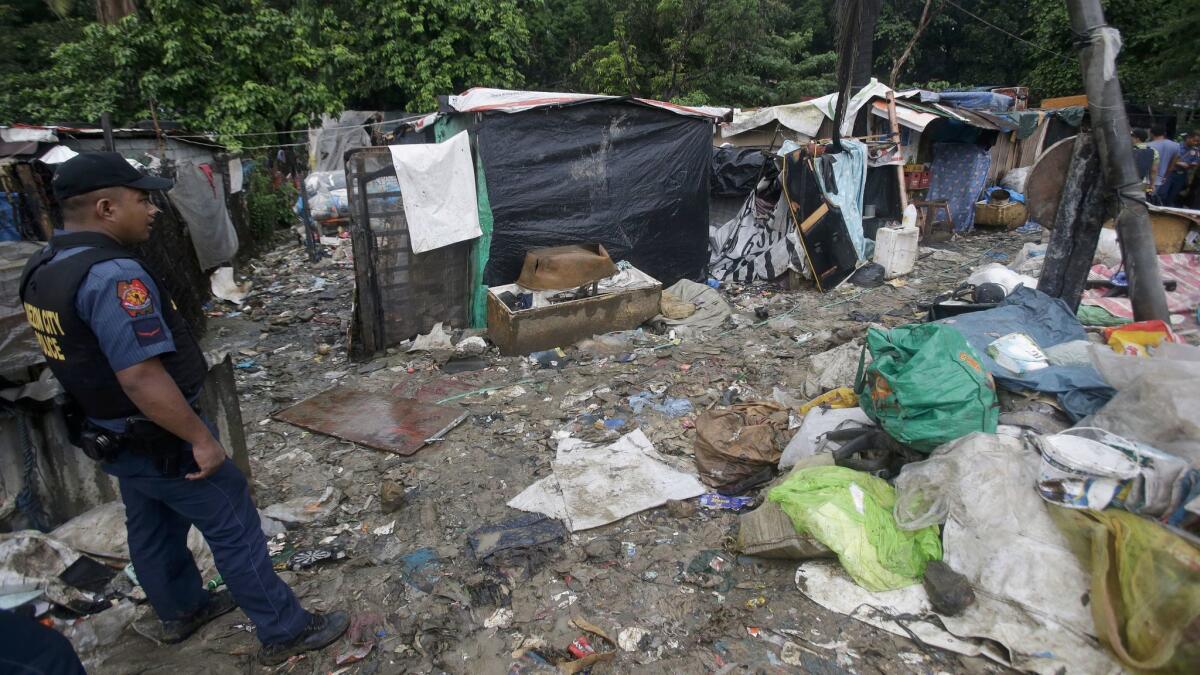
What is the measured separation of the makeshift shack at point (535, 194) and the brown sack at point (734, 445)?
11.2ft

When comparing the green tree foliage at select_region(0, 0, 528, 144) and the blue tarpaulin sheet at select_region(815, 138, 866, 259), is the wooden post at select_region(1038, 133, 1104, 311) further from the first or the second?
the green tree foliage at select_region(0, 0, 528, 144)

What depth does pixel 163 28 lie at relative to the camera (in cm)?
989

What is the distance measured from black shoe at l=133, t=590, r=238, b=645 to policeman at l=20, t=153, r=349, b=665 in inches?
4.2

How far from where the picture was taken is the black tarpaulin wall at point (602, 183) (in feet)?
20.4

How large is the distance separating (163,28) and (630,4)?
10.1 m

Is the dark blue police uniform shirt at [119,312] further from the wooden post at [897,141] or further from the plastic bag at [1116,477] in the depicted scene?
the wooden post at [897,141]

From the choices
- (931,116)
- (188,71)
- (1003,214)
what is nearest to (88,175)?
(188,71)

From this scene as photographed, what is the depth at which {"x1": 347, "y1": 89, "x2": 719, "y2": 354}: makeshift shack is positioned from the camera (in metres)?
5.77

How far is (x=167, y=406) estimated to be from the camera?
193cm

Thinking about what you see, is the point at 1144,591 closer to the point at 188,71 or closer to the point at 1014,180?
the point at 1014,180

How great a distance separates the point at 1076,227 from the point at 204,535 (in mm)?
5160

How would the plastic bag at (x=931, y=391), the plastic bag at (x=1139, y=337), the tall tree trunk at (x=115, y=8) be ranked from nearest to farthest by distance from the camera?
1. the plastic bag at (x=931, y=391)
2. the plastic bag at (x=1139, y=337)
3. the tall tree trunk at (x=115, y=8)

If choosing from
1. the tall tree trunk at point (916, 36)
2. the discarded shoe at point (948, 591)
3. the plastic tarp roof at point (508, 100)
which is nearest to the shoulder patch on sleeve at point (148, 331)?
the discarded shoe at point (948, 591)

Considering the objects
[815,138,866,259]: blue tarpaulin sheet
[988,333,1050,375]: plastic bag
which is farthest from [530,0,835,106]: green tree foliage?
[988,333,1050,375]: plastic bag
